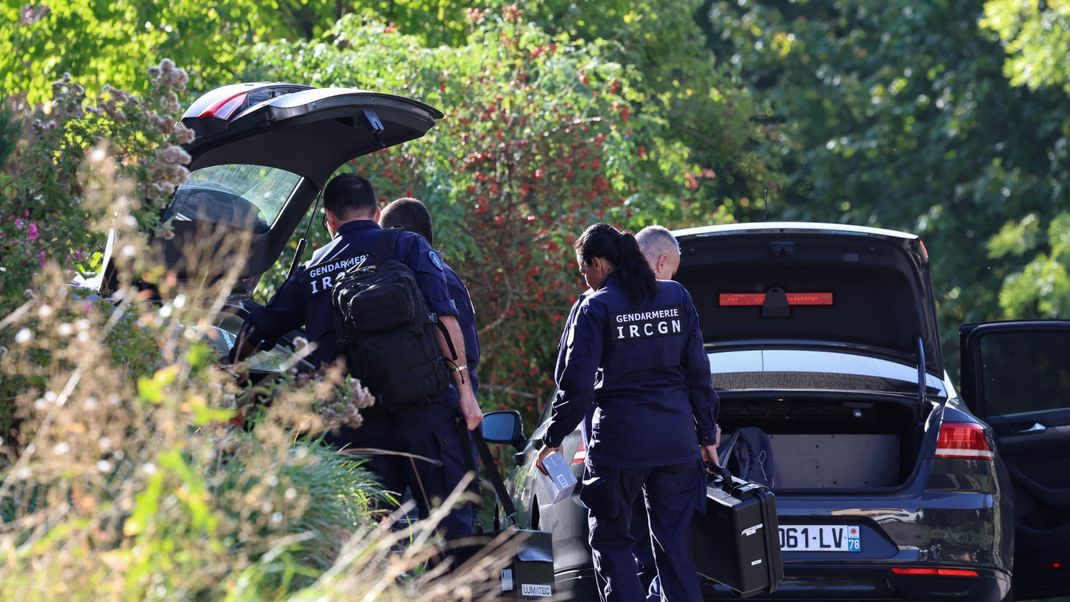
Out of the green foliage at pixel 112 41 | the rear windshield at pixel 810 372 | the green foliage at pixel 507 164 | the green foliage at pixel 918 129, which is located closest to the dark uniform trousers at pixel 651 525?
the rear windshield at pixel 810 372

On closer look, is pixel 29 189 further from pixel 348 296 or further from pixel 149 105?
pixel 348 296

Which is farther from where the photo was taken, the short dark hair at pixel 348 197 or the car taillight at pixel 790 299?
the car taillight at pixel 790 299

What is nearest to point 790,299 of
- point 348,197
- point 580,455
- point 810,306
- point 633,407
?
point 810,306

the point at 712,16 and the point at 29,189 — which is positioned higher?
the point at 712,16

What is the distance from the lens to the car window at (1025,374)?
2544cm

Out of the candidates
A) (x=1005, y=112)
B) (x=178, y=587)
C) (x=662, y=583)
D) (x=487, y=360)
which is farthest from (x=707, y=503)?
(x=1005, y=112)

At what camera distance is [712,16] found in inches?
1129

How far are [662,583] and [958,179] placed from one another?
912 inches

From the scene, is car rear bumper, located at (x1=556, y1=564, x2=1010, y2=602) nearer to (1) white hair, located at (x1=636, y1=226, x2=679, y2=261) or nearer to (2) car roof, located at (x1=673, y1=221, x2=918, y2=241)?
(1) white hair, located at (x1=636, y1=226, x2=679, y2=261)

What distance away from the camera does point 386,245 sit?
623 centimetres

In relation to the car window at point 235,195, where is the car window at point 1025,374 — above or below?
below

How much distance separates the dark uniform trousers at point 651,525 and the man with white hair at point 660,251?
837 millimetres

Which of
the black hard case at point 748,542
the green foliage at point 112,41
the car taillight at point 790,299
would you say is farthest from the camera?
the green foliage at point 112,41

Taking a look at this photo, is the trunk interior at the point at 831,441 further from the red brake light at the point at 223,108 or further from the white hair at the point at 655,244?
the red brake light at the point at 223,108
